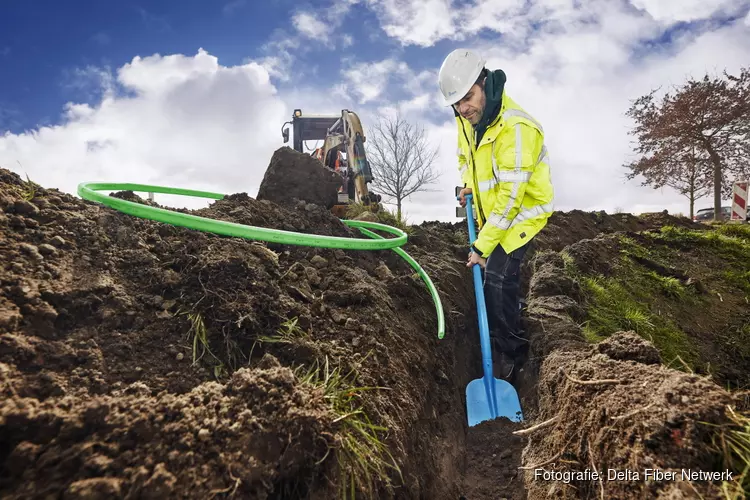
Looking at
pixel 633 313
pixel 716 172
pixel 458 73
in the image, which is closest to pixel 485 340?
pixel 633 313

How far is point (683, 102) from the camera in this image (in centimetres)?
1481

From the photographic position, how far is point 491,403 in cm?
331

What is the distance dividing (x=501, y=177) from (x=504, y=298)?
1.12 meters

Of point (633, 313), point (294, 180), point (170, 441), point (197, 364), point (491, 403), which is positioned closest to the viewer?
point (170, 441)

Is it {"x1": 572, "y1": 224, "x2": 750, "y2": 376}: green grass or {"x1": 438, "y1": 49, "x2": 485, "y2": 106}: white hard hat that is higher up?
{"x1": 438, "y1": 49, "x2": 485, "y2": 106}: white hard hat

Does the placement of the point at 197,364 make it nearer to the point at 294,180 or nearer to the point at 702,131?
the point at 294,180

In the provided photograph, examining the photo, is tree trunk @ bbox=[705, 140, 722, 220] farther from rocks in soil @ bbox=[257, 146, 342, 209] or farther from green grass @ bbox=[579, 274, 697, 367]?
rocks in soil @ bbox=[257, 146, 342, 209]

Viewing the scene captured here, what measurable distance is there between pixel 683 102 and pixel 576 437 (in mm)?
17238

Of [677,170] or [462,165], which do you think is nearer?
[462,165]

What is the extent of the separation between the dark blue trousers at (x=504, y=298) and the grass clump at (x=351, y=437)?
2.03 m

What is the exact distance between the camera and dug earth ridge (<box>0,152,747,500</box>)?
1348 millimetres

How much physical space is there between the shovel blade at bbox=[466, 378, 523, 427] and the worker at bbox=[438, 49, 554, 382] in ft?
1.66

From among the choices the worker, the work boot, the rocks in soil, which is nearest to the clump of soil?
the work boot

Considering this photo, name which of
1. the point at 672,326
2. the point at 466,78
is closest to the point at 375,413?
the point at 466,78
